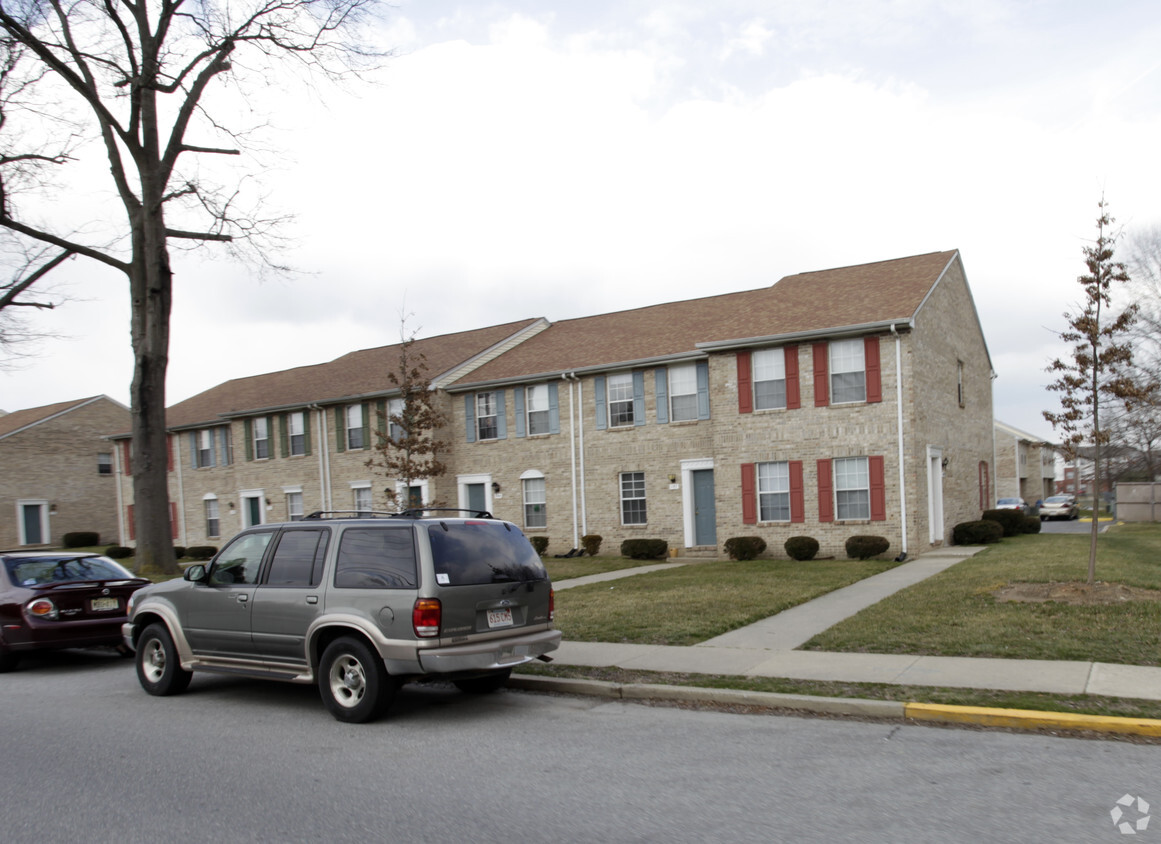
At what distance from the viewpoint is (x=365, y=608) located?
7.55 m

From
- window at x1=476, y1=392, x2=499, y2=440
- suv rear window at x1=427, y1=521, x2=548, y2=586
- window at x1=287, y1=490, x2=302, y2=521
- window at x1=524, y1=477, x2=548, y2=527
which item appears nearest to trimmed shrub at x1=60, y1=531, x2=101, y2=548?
window at x1=287, y1=490, x2=302, y2=521

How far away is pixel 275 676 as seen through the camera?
320 inches

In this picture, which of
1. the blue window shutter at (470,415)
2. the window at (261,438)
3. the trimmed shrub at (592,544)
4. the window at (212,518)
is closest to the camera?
the trimmed shrub at (592,544)

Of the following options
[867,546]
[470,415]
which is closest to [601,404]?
[470,415]

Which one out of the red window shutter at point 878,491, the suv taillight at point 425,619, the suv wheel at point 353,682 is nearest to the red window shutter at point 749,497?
the red window shutter at point 878,491

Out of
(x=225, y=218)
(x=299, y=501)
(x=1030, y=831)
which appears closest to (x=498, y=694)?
(x=1030, y=831)

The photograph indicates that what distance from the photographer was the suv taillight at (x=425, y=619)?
23.9ft

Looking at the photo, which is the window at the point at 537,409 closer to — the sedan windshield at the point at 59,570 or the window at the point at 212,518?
the sedan windshield at the point at 59,570

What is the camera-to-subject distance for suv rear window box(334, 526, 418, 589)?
24.8 feet

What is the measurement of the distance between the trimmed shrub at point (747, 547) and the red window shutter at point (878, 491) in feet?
8.63

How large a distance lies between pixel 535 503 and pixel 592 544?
2642 millimetres

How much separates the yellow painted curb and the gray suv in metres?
3.19

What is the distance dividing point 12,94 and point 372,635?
64.3ft

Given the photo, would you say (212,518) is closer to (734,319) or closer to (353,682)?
(734,319)
